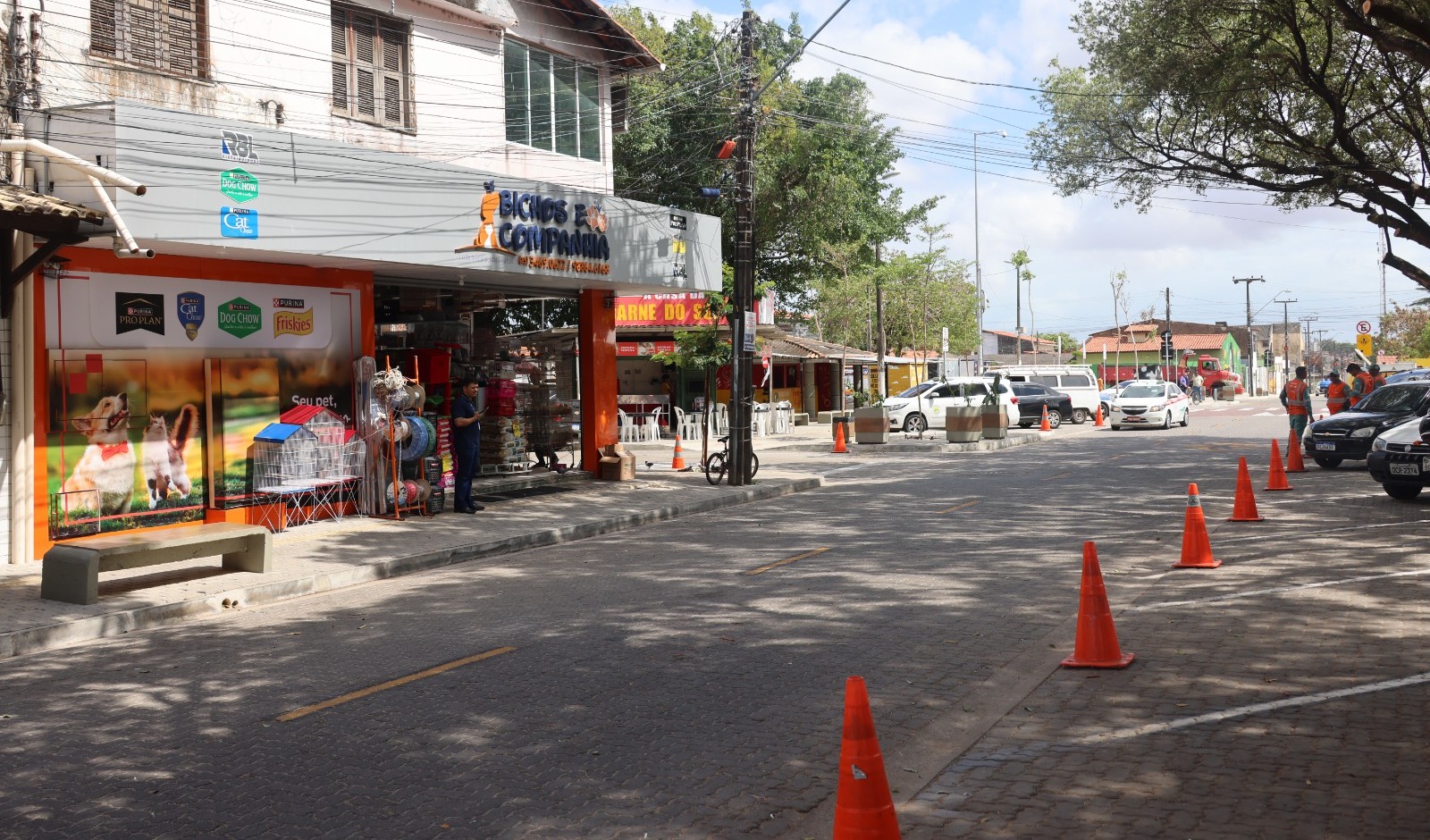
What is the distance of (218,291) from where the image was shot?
1452 centimetres

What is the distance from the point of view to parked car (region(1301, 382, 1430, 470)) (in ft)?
66.2

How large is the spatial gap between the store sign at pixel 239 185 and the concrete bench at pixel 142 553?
150 inches

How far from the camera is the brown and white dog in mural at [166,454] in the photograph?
13.7m

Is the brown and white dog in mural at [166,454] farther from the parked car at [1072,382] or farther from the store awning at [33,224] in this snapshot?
the parked car at [1072,382]

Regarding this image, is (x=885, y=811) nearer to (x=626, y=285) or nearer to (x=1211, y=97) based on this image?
(x=626, y=285)

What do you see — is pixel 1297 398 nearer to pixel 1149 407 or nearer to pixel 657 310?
pixel 1149 407

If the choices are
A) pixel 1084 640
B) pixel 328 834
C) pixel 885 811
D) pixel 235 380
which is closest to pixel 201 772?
pixel 328 834

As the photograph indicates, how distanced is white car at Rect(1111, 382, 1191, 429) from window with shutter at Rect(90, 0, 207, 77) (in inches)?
1199

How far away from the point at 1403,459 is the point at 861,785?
13.8 meters

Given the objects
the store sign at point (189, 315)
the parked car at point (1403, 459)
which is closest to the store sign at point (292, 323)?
the store sign at point (189, 315)

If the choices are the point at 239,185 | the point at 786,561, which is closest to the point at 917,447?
the point at 786,561

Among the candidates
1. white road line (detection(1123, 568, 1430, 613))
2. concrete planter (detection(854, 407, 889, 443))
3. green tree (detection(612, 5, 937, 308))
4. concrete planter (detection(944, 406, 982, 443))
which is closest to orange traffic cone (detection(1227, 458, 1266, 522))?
white road line (detection(1123, 568, 1430, 613))

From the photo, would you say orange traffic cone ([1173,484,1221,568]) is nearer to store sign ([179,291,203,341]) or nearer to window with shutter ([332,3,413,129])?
store sign ([179,291,203,341])

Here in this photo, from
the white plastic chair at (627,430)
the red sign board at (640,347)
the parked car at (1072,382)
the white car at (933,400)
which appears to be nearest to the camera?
the white plastic chair at (627,430)
